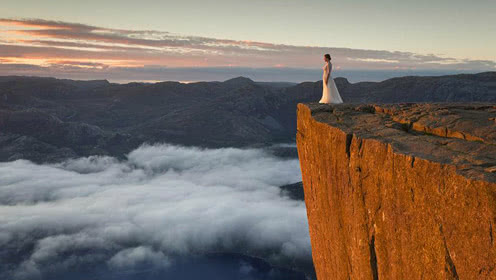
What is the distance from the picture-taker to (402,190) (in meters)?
11.5

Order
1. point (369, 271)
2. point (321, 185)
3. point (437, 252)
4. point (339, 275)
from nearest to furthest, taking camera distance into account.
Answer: point (437, 252), point (369, 271), point (339, 275), point (321, 185)

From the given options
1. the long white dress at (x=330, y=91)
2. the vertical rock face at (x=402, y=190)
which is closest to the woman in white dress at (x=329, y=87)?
the long white dress at (x=330, y=91)

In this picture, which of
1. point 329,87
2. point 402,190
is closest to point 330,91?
point 329,87

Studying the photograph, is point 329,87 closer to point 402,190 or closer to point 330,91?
point 330,91

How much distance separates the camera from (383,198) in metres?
12.6

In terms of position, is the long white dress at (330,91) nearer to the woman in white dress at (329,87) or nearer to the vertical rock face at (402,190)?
the woman in white dress at (329,87)

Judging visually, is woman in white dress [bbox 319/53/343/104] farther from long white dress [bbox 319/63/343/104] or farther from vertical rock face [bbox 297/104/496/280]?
vertical rock face [bbox 297/104/496/280]

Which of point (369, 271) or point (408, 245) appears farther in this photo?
point (369, 271)

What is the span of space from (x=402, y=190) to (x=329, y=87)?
1253 cm

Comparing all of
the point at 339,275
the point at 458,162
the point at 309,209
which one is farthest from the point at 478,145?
the point at 309,209

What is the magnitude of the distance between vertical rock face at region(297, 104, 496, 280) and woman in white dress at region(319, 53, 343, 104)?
12.2ft

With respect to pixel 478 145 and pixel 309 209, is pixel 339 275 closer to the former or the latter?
pixel 309 209

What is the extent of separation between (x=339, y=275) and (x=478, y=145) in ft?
25.7

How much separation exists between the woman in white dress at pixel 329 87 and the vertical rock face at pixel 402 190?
147 inches
